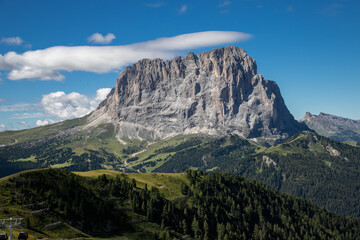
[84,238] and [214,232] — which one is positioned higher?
[84,238]

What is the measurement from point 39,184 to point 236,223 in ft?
385

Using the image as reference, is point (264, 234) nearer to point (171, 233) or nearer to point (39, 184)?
point (171, 233)

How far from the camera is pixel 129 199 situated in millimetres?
151875

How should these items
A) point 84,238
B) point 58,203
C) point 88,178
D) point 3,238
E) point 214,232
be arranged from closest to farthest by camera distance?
point 3,238
point 84,238
point 58,203
point 88,178
point 214,232

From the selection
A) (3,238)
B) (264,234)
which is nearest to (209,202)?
(264,234)

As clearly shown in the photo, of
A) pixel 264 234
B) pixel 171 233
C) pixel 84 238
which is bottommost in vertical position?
pixel 264 234

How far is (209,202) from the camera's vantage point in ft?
628

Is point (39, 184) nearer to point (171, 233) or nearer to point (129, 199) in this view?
point (129, 199)

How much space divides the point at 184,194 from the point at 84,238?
94.7m

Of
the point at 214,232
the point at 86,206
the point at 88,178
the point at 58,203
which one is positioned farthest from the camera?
the point at 214,232

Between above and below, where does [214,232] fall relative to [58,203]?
below

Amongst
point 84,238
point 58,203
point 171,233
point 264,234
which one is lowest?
point 264,234

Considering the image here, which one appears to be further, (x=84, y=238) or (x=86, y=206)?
(x=86, y=206)

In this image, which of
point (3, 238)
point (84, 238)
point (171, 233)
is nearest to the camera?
point (3, 238)
